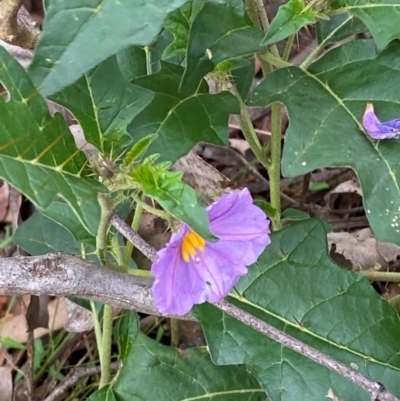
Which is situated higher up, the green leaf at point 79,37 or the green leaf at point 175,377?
the green leaf at point 79,37

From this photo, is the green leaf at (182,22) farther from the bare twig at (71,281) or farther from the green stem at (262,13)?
the bare twig at (71,281)

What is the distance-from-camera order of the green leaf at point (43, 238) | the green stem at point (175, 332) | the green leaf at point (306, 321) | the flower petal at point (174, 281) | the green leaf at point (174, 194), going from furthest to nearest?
the green stem at point (175, 332) < the green leaf at point (43, 238) < the green leaf at point (306, 321) < the flower petal at point (174, 281) < the green leaf at point (174, 194)

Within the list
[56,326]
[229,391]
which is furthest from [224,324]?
[56,326]

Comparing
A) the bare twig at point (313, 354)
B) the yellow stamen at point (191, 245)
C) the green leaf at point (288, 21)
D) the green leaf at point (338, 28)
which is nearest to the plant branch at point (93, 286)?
the bare twig at point (313, 354)

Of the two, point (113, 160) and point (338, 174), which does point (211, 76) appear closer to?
point (113, 160)

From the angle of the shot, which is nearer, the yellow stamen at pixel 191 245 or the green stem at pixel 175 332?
the yellow stamen at pixel 191 245

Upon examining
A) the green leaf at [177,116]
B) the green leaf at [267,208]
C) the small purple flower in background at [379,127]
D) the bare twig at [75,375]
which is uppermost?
the green leaf at [177,116]
